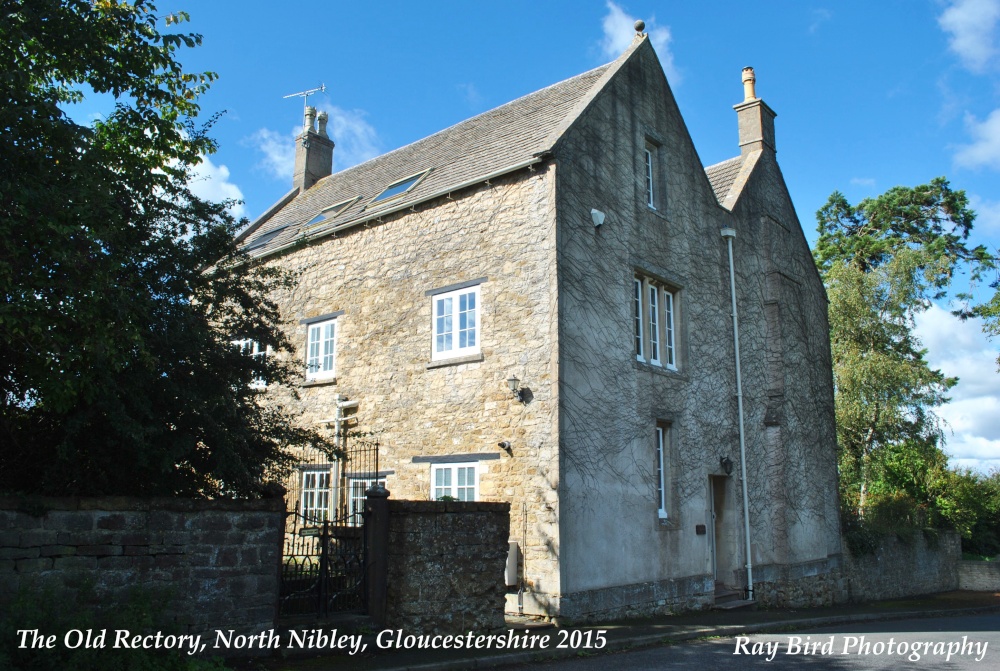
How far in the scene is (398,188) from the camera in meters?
→ 17.9

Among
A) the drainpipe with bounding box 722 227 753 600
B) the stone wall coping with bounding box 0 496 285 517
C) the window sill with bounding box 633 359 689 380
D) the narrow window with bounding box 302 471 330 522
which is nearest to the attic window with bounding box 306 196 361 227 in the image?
the narrow window with bounding box 302 471 330 522

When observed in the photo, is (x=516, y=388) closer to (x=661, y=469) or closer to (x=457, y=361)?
(x=457, y=361)

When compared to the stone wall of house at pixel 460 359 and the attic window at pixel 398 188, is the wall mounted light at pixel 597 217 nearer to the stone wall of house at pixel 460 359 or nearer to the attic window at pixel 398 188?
the stone wall of house at pixel 460 359

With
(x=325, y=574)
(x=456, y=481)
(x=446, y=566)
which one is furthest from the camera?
(x=456, y=481)

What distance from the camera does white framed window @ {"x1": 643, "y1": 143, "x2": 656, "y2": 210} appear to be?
53.8 ft

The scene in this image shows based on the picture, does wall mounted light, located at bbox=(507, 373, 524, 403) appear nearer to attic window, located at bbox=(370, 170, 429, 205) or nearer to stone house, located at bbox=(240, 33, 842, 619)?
stone house, located at bbox=(240, 33, 842, 619)

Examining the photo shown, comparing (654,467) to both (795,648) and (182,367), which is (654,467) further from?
(182,367)

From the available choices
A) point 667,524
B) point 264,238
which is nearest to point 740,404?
point 667,524

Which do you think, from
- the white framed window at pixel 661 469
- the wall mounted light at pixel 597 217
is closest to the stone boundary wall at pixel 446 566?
the white framed window at pixel 661 469

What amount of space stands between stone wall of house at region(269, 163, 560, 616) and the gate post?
3.31m

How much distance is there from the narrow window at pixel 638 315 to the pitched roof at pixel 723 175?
18.7ft

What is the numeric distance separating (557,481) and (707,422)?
18.1 ft

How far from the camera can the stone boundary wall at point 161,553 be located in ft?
23.7

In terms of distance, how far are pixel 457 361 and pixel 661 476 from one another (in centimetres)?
447
